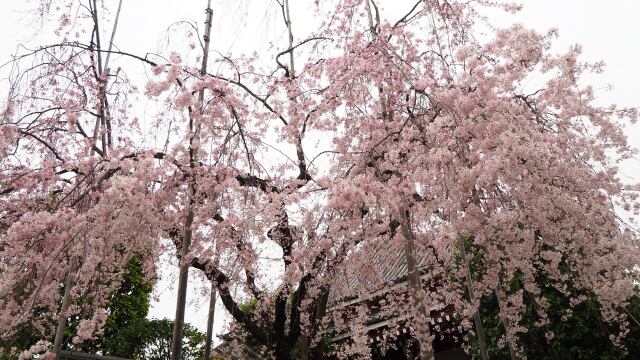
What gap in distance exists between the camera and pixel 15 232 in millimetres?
3521

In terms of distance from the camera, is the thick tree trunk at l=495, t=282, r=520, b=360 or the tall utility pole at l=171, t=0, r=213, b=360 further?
the thick tree trunk at l=495, t=282, r=520, b=360

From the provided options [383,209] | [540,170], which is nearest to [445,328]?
[383,209]

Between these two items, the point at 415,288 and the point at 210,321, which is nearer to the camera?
the point at 415,288

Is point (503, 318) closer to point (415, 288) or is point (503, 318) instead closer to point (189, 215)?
point (415, 288)

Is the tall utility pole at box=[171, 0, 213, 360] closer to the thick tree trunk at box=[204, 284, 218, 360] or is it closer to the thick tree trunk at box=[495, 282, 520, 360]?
the thick tree trunk at box=[204, 284, 218, 360]

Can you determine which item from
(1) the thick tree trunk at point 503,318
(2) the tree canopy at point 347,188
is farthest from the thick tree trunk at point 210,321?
(1) the thick tree trunk at point 503,318

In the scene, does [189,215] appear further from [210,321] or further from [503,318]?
[503,318]

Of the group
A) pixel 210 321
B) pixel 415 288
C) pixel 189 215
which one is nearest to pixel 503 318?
pixel 415 288

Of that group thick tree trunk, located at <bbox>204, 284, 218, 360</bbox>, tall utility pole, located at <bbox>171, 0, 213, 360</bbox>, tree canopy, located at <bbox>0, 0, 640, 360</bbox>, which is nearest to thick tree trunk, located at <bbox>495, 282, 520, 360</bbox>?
tree canopy, located at <bbox>0, 0, 640, 360</bbox>

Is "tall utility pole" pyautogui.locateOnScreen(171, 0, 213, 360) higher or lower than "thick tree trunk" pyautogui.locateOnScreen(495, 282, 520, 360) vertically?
higher

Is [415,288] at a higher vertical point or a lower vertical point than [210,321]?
lower

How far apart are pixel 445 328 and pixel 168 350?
6051 mm

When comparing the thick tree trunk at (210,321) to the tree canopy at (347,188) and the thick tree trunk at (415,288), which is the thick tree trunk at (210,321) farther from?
the thick tree trunk at (415,288)

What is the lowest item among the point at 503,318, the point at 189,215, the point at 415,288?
the point at 503,318
